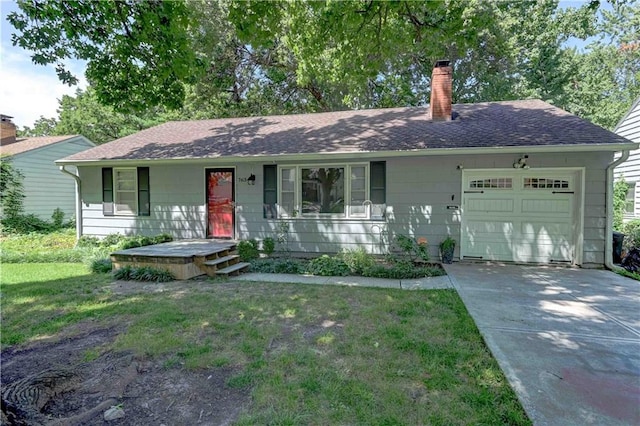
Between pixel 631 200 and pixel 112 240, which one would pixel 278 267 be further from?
pixel 631 200

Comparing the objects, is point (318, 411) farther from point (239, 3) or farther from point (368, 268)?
point (239, 3)

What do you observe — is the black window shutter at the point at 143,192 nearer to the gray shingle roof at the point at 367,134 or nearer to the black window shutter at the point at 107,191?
the gray shingle roof at the point at 367,134

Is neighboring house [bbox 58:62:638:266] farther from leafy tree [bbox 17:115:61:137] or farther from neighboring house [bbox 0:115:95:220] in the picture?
leafy tree [bbox 17:115:61:137]

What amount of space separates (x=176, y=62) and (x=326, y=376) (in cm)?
558

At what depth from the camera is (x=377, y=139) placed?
314 inches

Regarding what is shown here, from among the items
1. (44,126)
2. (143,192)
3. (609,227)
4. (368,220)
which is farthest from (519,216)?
(44,126)

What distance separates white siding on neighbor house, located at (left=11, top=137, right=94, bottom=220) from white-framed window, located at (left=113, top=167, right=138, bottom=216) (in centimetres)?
696

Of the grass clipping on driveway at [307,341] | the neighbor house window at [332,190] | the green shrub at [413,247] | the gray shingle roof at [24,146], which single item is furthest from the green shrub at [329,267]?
the gray shingle roof at [24,146]

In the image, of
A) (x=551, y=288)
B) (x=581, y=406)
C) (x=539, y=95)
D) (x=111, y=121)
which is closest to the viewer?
(x=581, y=406)

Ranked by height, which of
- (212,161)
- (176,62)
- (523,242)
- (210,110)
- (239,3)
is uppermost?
(210,110)

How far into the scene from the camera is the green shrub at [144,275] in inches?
243

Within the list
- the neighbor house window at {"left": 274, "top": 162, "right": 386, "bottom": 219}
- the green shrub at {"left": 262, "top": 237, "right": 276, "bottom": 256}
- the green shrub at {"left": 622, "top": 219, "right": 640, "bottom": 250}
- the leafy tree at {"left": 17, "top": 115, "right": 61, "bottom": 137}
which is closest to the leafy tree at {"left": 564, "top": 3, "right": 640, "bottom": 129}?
the green shrub at {"left": 622, "top": 219, "right": 640, "bottom": 250}

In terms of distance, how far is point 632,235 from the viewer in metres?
8.55

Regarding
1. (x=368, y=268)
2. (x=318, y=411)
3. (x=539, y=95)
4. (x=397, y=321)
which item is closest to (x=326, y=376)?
(x=318, y=411)
